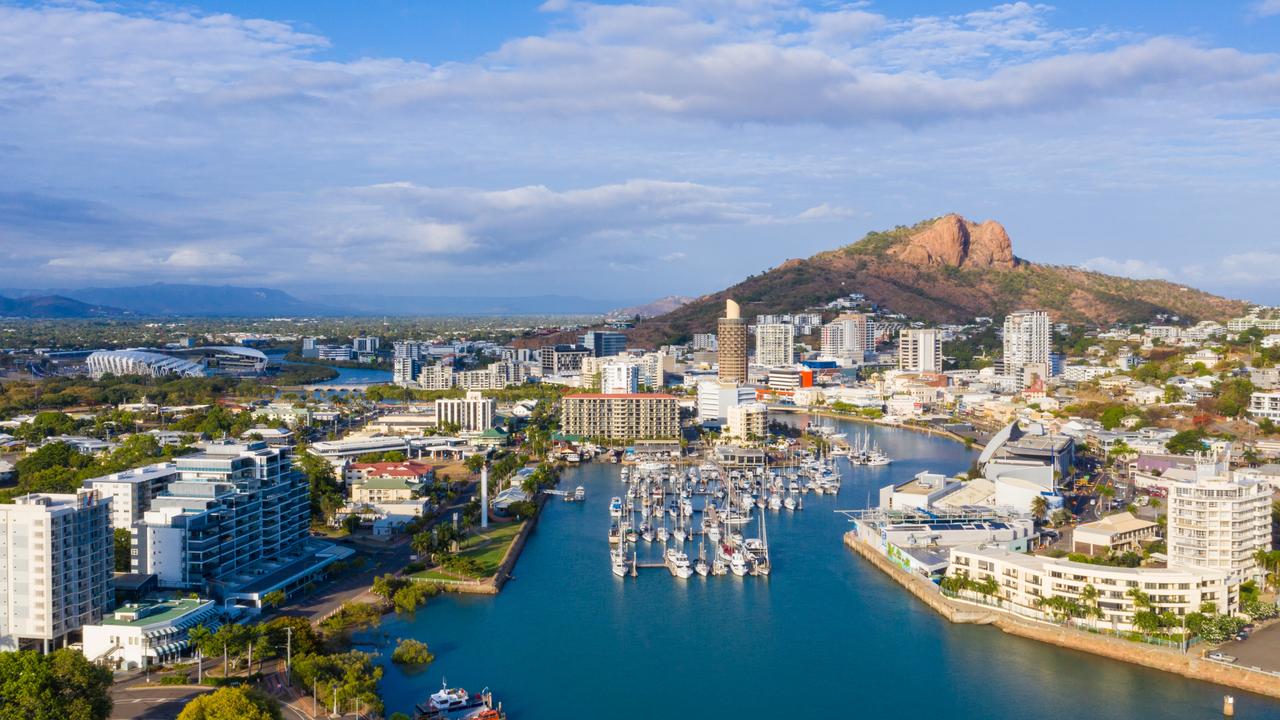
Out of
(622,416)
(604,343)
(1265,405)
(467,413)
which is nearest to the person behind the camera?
(1265,405)

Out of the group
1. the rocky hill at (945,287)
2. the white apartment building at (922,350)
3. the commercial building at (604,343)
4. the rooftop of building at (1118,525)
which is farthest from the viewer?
the rocky hill at (945,287)

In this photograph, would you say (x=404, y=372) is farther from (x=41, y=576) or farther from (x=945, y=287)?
(x=945, y=287)

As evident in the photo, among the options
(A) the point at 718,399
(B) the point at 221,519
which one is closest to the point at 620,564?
(B) the point at 221,519

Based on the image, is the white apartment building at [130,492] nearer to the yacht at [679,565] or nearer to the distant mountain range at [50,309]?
the yacht at [679,565]

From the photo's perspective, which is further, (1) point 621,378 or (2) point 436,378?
(2) point 436,378

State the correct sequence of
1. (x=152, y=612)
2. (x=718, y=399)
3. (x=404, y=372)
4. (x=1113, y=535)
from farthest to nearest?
1. (x=404, y=372)
2. (x=718, y=399)
3. (x=1113, y=535)
4. (x=152, y=612)

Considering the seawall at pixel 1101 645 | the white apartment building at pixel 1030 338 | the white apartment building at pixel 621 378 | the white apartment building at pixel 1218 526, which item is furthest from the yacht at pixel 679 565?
the white apartment building at pixel 1030 338
